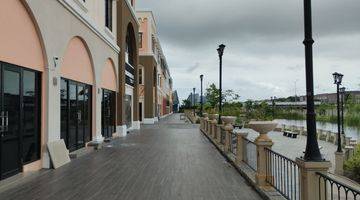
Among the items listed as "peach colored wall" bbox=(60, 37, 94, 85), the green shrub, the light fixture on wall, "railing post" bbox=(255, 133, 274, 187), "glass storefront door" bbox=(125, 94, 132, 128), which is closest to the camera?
"railing post" bbox=(255, 133, 274, 187)

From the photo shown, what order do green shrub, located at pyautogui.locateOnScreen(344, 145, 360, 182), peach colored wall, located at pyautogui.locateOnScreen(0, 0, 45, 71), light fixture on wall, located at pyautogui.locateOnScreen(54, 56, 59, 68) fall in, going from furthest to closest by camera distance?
green shrub, located at pyautogui.locateOnScreen(344, 145, 360, 182) < light fixture on wall, located at pyautogui.locateOnScreen(54, 56, 59, 68) < peach colored wall, located at pyautogui.locateOnScreen(0, 0, 45, 71)

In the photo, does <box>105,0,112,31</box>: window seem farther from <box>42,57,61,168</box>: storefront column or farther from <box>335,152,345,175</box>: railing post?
<box>335,152,345,175</box>: railing post

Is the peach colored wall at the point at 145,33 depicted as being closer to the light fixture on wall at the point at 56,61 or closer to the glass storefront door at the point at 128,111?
the glass storefront door at the point at 128,111

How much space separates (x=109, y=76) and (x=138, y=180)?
13.4m

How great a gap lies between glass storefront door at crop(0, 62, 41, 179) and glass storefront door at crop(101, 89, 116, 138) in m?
9.38

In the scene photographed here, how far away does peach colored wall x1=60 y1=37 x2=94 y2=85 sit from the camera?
14555mm

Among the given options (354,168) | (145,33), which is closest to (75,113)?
(354,168)

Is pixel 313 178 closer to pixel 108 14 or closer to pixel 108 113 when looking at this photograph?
pixel 108 113

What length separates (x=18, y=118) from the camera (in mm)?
10273

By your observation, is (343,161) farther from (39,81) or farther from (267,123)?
(39,81)

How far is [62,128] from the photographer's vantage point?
46.4 ft

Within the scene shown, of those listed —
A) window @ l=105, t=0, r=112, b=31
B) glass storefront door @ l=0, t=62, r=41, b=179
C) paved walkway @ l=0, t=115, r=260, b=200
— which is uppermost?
window @ l=105, t=0, r=112, b=31

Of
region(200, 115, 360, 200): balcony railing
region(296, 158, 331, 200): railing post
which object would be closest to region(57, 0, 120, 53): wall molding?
region(200, 115, 360, 200): balcony railing

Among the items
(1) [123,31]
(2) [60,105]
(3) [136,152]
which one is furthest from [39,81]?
(1) [123,31]
